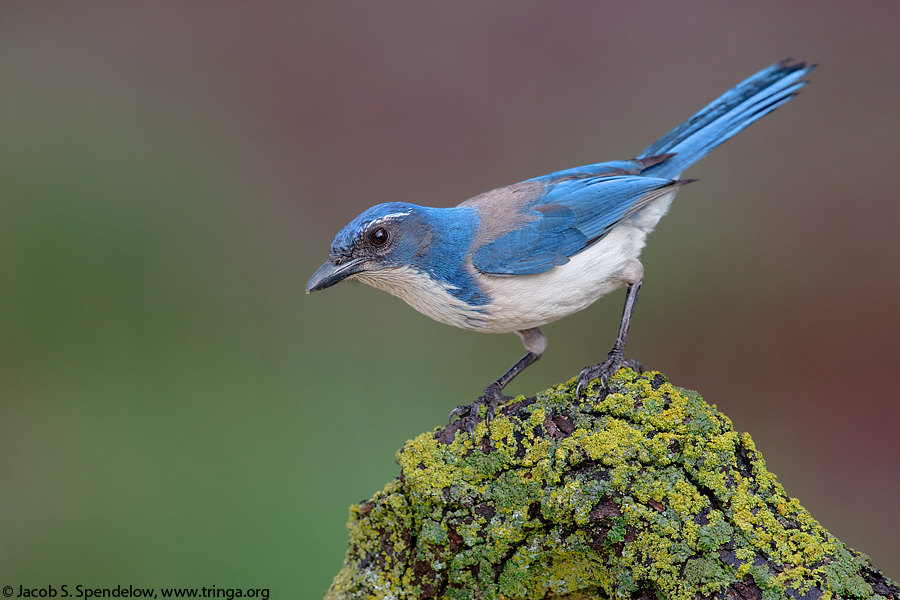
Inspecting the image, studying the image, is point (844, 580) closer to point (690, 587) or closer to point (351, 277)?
point (690, 587)

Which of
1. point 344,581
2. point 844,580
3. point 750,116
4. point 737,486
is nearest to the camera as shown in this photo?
point 844,580

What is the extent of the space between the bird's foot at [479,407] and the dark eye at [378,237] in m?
0.79

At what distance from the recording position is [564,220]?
10.9 feet

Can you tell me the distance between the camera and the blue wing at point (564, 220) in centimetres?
318

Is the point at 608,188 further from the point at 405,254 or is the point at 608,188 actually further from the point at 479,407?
the point at 479,407

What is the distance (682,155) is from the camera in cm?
379

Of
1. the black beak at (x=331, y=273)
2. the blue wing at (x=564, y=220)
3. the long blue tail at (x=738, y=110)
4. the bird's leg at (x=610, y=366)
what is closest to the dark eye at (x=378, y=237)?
the black beak at (x=331, y=273)

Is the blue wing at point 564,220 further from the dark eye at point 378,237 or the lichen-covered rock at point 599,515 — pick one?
the lichen-covered rock at point 599,515

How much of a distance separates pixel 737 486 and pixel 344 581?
1.61 meters

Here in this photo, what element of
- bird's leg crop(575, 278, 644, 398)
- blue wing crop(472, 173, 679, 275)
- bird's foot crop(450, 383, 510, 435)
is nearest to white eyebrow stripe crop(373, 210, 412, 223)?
blue wing crop(472, 173, 679, 275)

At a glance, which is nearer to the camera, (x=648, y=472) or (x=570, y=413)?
(x=648, y=472)

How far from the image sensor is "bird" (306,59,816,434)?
3.11 metres

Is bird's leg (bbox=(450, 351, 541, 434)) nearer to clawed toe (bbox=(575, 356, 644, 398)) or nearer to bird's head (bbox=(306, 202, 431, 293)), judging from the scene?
clawed toe (bbox=(575, 356, 644, 398))

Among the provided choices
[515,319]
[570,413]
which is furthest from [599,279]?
[570,413]
